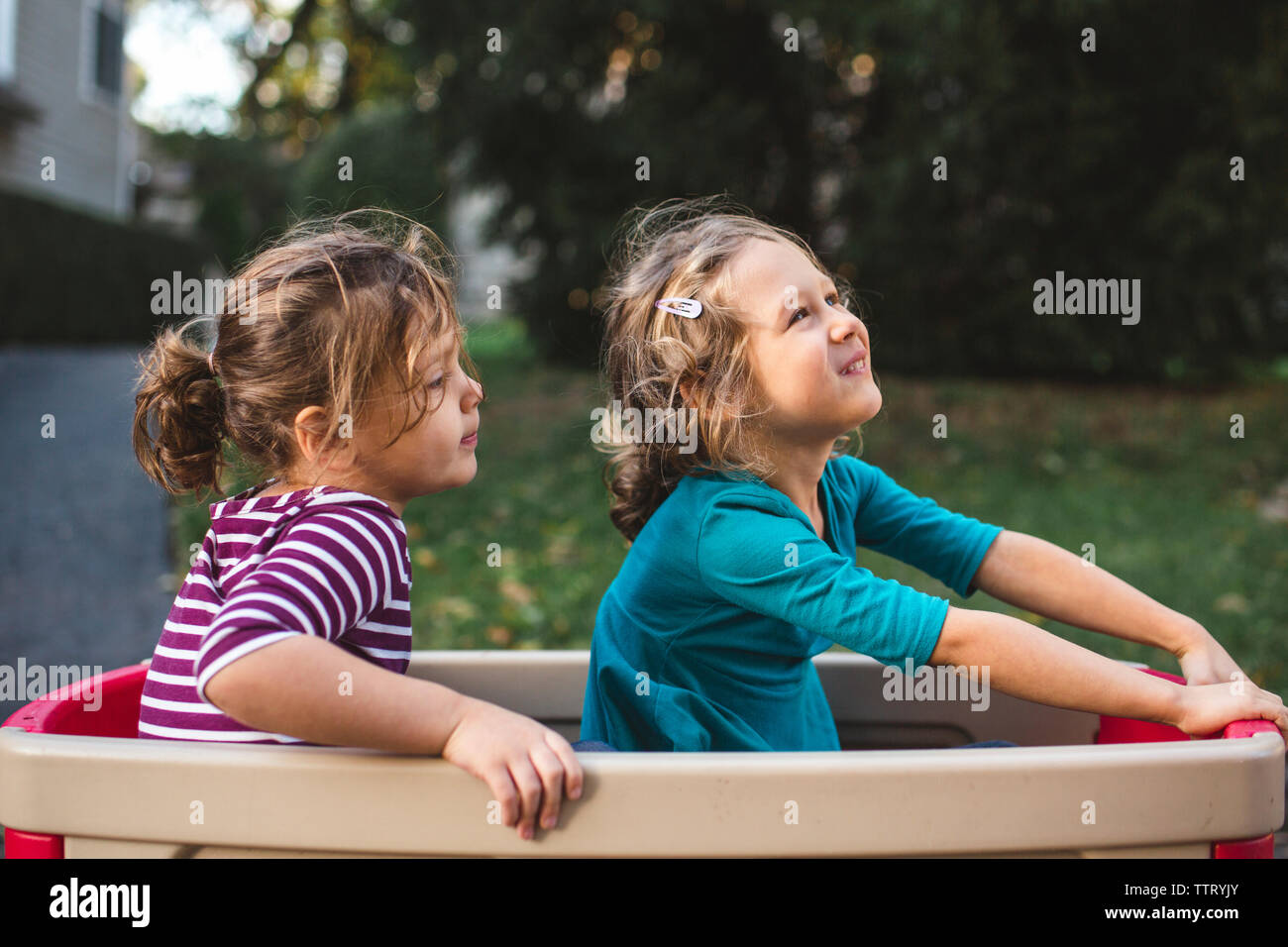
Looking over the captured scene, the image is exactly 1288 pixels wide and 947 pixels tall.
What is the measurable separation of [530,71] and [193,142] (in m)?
25.1

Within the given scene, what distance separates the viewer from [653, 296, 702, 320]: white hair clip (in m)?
1.52

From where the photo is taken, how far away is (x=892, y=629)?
122cm

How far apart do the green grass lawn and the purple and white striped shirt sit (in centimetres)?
64

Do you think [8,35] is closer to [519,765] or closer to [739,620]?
[739,620]

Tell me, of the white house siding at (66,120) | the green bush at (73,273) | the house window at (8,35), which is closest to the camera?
the green bush at (73,273)

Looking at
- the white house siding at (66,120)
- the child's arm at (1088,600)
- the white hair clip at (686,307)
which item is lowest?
the child's arm at (1088,600)

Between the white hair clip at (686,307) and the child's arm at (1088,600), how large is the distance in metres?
0.60

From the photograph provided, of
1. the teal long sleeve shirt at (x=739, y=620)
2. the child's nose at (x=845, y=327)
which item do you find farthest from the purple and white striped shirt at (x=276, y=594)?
the child's nose at (x=845, y=327)

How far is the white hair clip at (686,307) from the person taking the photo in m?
1.52

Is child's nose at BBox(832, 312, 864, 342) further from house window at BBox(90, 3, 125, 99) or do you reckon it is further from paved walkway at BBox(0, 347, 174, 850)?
house window at BBox(90, 3, 125, 99)

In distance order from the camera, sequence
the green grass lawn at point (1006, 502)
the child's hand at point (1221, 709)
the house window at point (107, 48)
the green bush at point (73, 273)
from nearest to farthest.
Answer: the child's hand at point (1221, 709)
the green grass lawn at point (1006, 502)
the green bush at point (73, 273)
the house window at point (107, 48)

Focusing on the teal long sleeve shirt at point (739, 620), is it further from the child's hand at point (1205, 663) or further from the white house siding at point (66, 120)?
the white house siding at point (66, 120)

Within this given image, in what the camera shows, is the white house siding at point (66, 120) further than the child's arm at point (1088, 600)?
Yes

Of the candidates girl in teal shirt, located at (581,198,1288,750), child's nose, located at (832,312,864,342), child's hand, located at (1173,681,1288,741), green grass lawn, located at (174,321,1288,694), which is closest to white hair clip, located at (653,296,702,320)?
girl in teal shirt, located at (581,198,1288,750)
